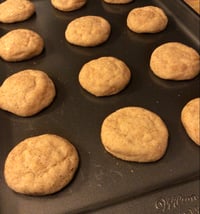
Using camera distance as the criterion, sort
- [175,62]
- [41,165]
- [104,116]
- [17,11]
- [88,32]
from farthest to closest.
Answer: [17,11], [88,32], [175,62], [104,116], [41,165]

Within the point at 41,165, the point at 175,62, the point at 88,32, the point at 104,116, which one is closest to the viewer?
the point at 41,165

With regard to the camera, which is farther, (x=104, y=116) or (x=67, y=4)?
(x=67, y=4)

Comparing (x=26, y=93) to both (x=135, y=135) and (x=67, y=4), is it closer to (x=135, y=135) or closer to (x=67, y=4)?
(x=135, y=135)

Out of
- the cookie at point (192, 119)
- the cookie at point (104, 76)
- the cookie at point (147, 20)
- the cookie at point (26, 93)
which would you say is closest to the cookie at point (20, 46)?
the cookie at point (26, 93)

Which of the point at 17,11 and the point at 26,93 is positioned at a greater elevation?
the point at 17,11

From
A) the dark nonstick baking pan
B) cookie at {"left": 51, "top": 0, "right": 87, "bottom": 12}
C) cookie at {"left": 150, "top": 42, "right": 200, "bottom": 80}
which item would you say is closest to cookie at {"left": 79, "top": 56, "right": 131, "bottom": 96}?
the dark nonstick baking pan

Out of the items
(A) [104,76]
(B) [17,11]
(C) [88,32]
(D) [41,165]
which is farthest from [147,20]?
(D) [41,165]
